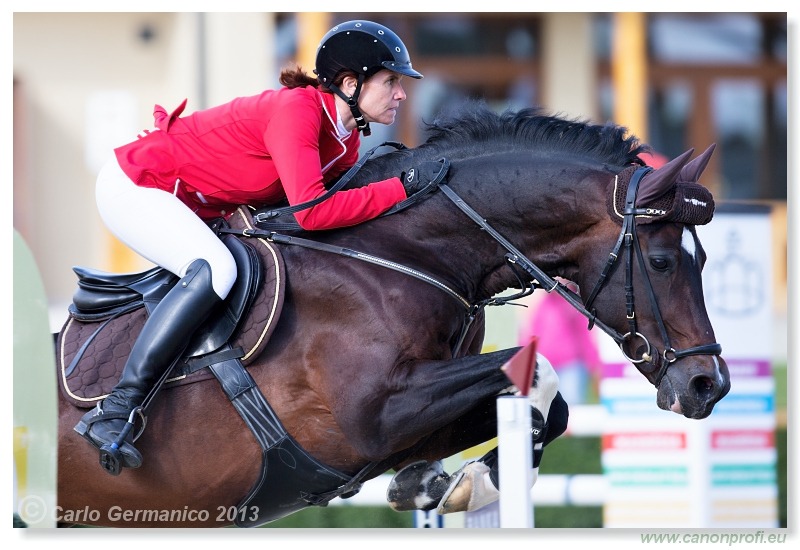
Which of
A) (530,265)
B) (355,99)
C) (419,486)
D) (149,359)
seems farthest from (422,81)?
(149,359)

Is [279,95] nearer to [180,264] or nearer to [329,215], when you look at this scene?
[329,215]

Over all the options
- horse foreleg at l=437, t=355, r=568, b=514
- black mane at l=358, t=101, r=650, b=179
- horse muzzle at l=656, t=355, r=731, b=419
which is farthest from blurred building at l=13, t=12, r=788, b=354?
horse muzzle at l=656, t=355, r=731, b=419

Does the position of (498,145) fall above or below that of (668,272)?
above

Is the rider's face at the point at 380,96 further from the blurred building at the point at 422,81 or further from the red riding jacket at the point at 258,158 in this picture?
the blurred building at the point at 422,81

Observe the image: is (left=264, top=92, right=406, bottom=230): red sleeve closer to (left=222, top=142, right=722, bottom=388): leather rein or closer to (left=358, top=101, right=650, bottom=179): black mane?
(left=222, top=142, right=722, bottom=388): leather rein

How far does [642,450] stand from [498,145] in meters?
2.54

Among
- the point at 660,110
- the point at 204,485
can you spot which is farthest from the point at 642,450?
the point at 660,110

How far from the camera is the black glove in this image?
135 inches

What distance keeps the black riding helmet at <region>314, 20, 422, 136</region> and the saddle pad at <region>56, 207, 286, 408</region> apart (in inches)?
23.5

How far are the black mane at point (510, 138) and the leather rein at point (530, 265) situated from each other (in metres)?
0.09

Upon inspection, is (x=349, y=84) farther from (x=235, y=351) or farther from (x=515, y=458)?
(x=515, y=458)

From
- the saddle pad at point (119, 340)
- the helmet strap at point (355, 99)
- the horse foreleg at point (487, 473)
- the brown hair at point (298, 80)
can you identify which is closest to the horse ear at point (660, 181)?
the horse foreleg at point (487, 473)

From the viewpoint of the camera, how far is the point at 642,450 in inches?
211

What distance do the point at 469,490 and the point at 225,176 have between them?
53.7 inches
